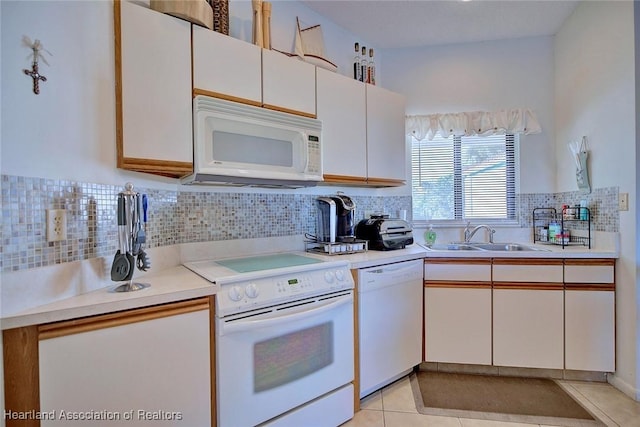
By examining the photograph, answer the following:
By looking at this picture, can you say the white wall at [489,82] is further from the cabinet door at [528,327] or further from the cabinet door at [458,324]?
the cabinet door at [458,324]

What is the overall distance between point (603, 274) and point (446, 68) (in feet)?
6.65

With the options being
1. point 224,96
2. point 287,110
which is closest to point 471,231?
point 287,110

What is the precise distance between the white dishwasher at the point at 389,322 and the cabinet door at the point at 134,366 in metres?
0.94

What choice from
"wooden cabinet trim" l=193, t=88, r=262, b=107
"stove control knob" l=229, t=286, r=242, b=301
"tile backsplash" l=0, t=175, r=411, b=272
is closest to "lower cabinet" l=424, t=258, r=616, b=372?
"tile backsplash" l=0, t=175, r=411, b=272

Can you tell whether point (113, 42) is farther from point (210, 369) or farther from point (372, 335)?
point (372, 335)

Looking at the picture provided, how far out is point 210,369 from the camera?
1375mm

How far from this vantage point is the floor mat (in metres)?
1.84

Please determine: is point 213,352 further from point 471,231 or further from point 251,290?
point 471,231

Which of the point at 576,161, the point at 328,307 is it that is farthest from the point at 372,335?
the point at 576,161

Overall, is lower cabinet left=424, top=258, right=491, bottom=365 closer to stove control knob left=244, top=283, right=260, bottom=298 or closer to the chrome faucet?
the chrome faucet

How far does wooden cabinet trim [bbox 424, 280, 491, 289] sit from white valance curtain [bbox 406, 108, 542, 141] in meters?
1.32

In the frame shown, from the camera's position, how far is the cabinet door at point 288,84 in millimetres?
1876

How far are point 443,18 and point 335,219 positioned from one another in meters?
1.80

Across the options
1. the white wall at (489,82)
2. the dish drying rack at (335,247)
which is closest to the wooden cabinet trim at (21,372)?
the dish drying rack at (335,247)
